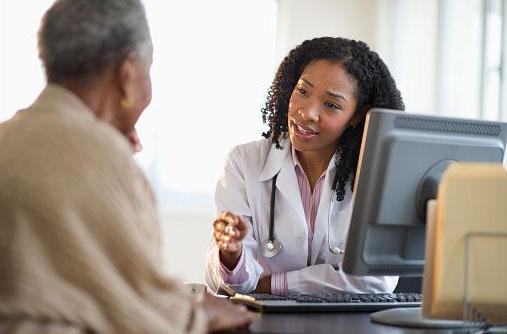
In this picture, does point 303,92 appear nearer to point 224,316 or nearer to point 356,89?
point 356,89

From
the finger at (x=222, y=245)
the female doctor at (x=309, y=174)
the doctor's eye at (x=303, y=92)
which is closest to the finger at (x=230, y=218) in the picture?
the finger at (x=222, y=245)

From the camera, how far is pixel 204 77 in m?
5.33

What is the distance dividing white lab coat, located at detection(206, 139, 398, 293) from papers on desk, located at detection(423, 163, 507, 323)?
790mm

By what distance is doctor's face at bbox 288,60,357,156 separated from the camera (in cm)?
268

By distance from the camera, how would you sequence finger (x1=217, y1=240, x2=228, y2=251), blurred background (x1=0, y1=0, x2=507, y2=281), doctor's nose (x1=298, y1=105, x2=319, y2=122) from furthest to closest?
blurred background (x1=0, y1=0, x2=507, y2=281), doctor's nose (x1=298, y1=105, x2=319, y2=122), finger (x1=217, y1=240, x2=228, y2=251)

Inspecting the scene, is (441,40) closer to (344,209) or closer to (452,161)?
(344,209)

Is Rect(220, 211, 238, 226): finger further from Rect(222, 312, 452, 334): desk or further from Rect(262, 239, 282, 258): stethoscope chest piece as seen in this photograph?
Rect(262, 239, 282, 258): stethoscope chest piece

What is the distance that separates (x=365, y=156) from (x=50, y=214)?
77 cm

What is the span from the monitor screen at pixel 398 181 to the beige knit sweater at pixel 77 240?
1.95 ft

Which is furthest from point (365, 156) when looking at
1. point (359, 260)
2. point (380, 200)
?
point (359, 260)

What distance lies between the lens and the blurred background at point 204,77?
5.02 metres

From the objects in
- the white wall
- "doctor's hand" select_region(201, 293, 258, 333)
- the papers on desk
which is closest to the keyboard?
"doctor's hand" select_region(201, 293, 258, 333)

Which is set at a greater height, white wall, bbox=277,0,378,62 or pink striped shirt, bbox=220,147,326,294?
white wall, bbox=277,0,378,62

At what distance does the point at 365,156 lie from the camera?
6.26 ft
